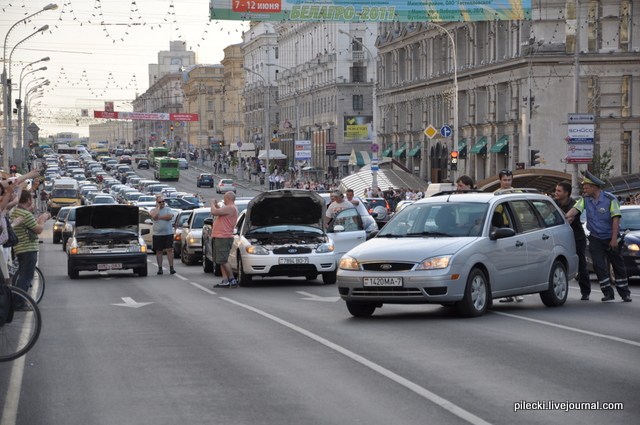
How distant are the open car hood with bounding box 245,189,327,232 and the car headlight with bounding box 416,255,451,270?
9101mm

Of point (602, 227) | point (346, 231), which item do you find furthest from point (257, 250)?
point (602, 227)

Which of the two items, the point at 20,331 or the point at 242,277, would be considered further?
the point at 242,277

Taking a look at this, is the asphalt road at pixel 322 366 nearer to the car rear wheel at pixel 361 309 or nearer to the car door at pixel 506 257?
the car rear wheel at pixel 361 309

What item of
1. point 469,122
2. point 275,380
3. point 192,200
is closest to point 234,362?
point 275,380

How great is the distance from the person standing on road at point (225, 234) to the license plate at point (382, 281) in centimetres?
785

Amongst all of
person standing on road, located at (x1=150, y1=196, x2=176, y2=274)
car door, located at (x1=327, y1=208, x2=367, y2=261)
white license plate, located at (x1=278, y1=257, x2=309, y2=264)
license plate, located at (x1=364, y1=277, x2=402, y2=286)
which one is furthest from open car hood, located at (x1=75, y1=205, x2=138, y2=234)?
license plate, located at (x1=364, y1=277, x2=402, y2=286)

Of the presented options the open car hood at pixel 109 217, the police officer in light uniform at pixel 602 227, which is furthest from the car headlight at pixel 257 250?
the police officer in light uniform at pixel 602 227

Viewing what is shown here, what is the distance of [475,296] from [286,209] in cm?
929

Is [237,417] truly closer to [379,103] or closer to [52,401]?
[52,401]

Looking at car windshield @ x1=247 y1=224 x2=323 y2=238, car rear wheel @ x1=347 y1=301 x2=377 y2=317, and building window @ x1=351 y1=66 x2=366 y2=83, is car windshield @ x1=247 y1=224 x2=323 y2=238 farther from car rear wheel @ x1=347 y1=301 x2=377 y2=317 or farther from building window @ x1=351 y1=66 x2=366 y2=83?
building window @ x1=351 y1=66 x2=366 y2=83

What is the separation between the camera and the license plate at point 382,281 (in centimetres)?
1422

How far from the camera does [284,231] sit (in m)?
22.6

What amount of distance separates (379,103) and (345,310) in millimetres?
79271

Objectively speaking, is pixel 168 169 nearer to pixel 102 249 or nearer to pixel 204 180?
pixel 204 180
